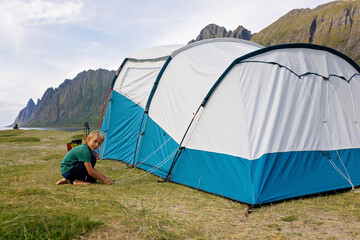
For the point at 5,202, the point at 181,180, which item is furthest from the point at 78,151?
the point at 181,180

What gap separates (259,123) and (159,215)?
2.85 m

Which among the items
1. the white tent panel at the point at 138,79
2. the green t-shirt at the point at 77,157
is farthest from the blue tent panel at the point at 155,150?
the green t-shirt at the point at 77,157

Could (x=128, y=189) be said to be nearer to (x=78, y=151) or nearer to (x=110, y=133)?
(x=78, y=151)

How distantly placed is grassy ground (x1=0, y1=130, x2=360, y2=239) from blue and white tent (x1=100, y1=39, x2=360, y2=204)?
454 millimetres

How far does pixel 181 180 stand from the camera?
6.43 meters

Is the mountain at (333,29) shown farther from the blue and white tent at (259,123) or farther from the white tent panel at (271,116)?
the white tent panel at (271,116)

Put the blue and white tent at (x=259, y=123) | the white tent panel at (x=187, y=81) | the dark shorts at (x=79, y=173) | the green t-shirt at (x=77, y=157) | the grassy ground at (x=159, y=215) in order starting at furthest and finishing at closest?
the white tent panel at (x=187, y=81)
the dark shorts at (x=79, y=173)
the green t-shirt at (x=77, y=157)
the blue and white tent at (x=259, y=123)
the grassy ground at (x=159, y=215)

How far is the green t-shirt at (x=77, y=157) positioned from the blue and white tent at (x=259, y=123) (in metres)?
2.09

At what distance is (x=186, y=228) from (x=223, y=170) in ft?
7.33

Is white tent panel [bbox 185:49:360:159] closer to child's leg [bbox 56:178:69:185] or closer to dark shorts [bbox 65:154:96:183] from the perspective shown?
dark shorts [bbox 65:154:96:183]

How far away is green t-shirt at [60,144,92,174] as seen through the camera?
603 centimetres

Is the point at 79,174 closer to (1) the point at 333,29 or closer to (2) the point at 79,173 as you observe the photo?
(2) the point at 79,173

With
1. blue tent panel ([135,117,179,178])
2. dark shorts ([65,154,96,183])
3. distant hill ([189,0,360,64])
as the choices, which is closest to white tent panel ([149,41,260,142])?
blue tent panel ([135,117,179,178])

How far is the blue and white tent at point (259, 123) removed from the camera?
5.27 meters
